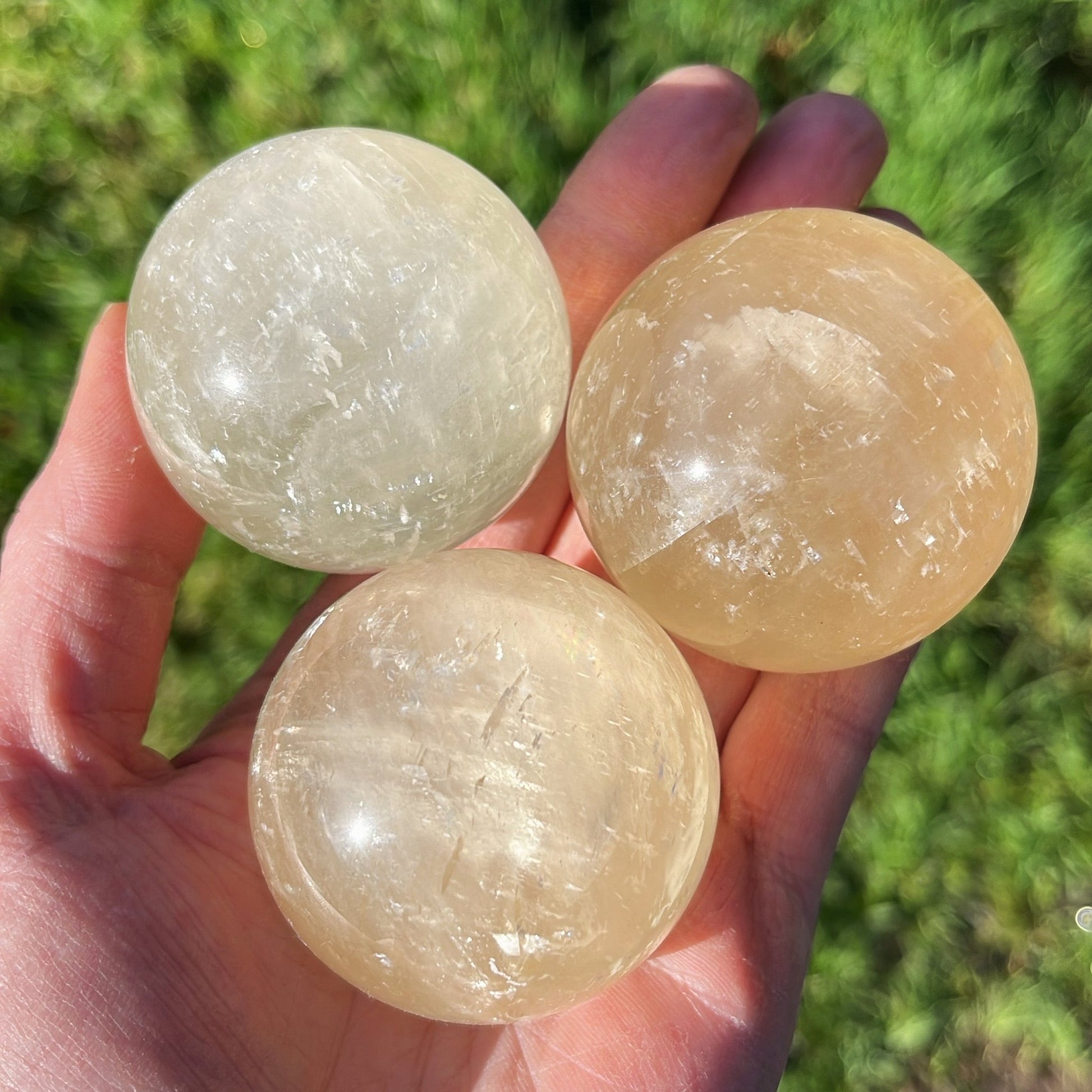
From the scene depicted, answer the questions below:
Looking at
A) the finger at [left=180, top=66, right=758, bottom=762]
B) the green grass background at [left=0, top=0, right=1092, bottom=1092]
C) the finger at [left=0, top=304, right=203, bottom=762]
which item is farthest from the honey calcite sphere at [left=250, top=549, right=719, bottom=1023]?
the green grass background at [left=0, top=0, right=1092, bottom=1092]

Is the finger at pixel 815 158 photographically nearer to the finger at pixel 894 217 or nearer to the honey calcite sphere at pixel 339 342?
the finger at pixel 894 217

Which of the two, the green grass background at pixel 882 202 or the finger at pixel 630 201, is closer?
the finger at pixel 630 201

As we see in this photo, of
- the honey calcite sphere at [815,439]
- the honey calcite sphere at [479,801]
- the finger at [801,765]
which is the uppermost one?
the honey calcite sphere at [815,439]

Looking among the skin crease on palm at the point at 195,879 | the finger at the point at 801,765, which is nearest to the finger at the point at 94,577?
the skin crease on palm at the point at 195,879

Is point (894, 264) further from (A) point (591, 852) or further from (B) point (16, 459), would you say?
Answer: (B) point (16, 459)

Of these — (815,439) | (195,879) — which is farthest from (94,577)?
(815,439)

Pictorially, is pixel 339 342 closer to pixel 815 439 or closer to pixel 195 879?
pixel 815 439
